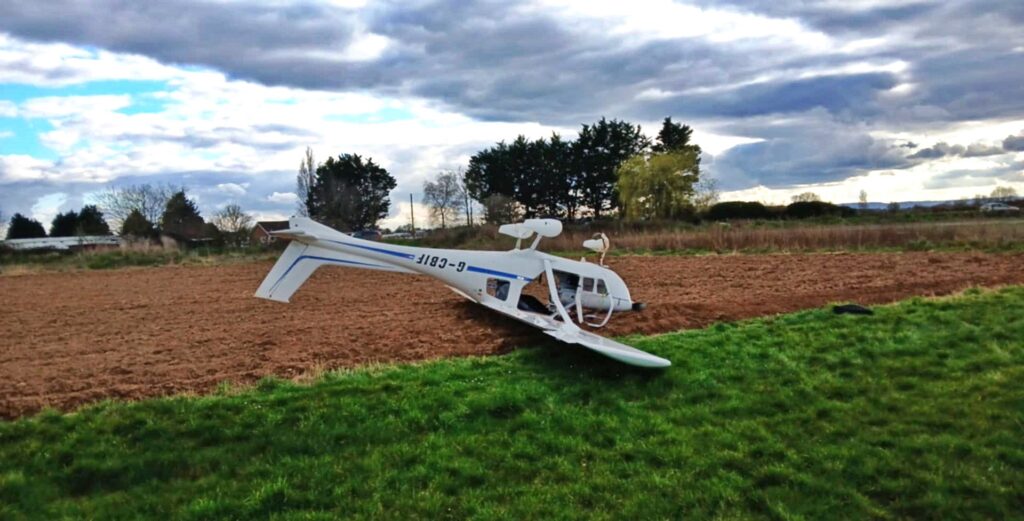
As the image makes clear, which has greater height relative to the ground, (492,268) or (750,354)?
(492,268)

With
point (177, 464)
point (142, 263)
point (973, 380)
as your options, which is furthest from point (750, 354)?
point (142, 263)

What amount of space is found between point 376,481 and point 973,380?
7958 millimetres

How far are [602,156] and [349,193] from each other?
2768cm

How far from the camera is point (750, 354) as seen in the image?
1094 centimetres

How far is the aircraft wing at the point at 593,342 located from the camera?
31.1 feet

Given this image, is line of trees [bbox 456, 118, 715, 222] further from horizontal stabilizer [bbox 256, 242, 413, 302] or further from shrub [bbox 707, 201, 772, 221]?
horizontal stabilizer [bbox 256, 242, 413, 302]

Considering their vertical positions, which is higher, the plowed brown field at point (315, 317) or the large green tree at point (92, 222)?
the large green tree at point (92, 222)

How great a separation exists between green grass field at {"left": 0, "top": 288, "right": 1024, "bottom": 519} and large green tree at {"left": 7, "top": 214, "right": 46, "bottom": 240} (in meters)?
94.7

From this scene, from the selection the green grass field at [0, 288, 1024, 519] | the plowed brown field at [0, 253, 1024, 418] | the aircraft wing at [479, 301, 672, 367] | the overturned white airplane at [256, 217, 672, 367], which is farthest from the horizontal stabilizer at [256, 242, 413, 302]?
the green grass field at [0, 288, 1024, 519]

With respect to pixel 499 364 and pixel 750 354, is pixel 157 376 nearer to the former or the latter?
pixel 499 364

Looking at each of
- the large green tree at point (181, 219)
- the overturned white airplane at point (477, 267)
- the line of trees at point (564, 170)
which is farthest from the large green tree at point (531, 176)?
the overturned white airplane at point (477, 267)

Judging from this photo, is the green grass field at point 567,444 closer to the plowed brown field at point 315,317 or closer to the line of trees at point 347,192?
the plowed brown field at point 315,317

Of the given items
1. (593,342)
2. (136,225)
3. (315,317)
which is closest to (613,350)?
(593,342)

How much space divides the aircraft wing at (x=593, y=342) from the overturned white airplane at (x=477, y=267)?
0.61 m
